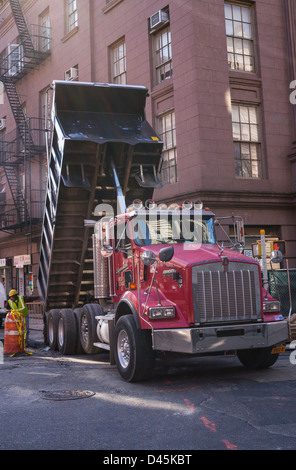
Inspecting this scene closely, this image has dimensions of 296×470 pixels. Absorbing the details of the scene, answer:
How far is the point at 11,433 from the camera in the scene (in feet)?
17.5

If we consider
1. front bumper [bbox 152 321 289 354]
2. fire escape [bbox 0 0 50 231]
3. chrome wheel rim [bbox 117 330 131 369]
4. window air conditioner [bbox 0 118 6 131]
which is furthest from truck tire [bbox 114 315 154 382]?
window air conditioner [bbox 0 118 6 131]

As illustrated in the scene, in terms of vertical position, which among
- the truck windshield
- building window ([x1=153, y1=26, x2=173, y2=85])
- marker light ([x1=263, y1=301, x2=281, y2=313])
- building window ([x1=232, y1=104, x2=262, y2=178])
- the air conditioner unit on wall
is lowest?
marker light ([x1=263, y1=301, x2=281, y2=313])

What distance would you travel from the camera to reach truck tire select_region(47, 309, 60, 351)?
12.3 meters

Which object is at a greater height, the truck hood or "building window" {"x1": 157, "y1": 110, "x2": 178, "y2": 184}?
"building window" {"x1": 157, "y1": 110, "x2": 178, "y2": 184}

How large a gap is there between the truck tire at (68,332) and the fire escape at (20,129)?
566 inches

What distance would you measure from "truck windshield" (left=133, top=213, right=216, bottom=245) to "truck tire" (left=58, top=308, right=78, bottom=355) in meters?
3.54

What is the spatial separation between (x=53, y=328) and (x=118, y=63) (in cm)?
1310

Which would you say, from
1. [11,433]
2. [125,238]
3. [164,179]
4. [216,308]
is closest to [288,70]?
[164,179]

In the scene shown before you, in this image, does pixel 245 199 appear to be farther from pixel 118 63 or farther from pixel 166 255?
pixel 166 255

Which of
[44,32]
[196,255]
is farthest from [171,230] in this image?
[44,32]

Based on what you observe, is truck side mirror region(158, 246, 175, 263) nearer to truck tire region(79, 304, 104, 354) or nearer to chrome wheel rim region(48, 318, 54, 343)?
truck tire region(79, 304, 104, 354)

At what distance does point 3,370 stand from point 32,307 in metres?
11.9

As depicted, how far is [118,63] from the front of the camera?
70.3ft

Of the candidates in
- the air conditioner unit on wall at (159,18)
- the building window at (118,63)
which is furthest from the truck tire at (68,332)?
the building window at (118,63)
